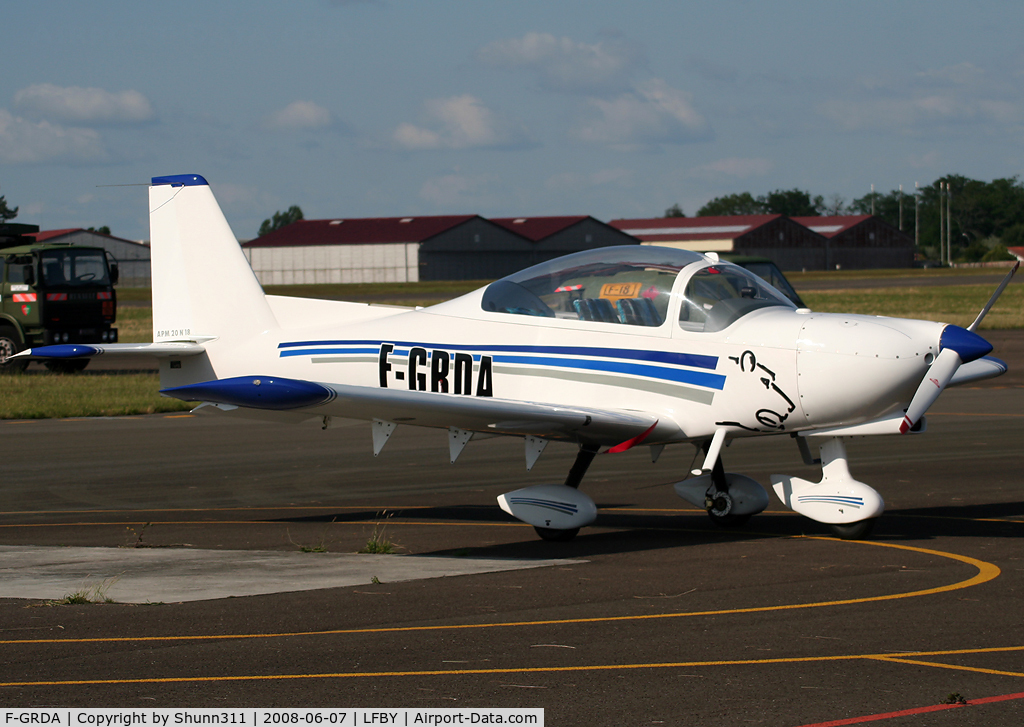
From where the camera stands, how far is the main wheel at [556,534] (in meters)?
9.54

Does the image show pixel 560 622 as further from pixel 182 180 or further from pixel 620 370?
pixel 182 180

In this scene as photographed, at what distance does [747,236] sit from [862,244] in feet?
67.3

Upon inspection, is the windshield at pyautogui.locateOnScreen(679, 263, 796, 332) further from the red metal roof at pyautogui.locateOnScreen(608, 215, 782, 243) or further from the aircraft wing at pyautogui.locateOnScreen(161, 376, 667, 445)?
the red metal roof at pyautogui.locateOnScreen(608, 215, 782, 243)

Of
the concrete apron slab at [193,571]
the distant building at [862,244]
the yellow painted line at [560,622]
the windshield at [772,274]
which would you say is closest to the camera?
the yellow painted line at [560,622]

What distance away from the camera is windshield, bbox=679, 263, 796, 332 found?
922 centimetres

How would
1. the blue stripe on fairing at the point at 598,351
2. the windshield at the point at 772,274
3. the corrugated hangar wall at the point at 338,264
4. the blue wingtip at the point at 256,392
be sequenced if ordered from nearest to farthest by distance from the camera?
the blue wingtip at the point at 256,392 < the blue stripe on fairing at the point at 598,351 < the windshield at the point at 772,274 < the corrugated hangar wall at the point at 338,264

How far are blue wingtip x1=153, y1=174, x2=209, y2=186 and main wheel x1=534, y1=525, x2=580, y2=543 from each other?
15.7 ft

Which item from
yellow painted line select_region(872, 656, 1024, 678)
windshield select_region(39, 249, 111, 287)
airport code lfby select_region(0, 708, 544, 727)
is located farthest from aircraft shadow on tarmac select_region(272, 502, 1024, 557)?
windshield select_region(39, 249, 111, 287)

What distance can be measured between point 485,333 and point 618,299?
1180mm

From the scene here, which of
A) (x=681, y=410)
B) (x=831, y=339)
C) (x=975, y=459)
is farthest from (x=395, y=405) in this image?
(x=975, y=459)

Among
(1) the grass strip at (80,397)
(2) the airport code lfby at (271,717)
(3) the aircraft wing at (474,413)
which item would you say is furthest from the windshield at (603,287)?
(1) the grass strip at (80,397)

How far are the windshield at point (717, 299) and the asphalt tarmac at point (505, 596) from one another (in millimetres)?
1719

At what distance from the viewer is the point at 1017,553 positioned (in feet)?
28.1

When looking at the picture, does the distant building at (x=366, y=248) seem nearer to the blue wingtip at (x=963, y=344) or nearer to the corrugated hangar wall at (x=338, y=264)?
the corrugated hangar wall at (x=338, y=264)
